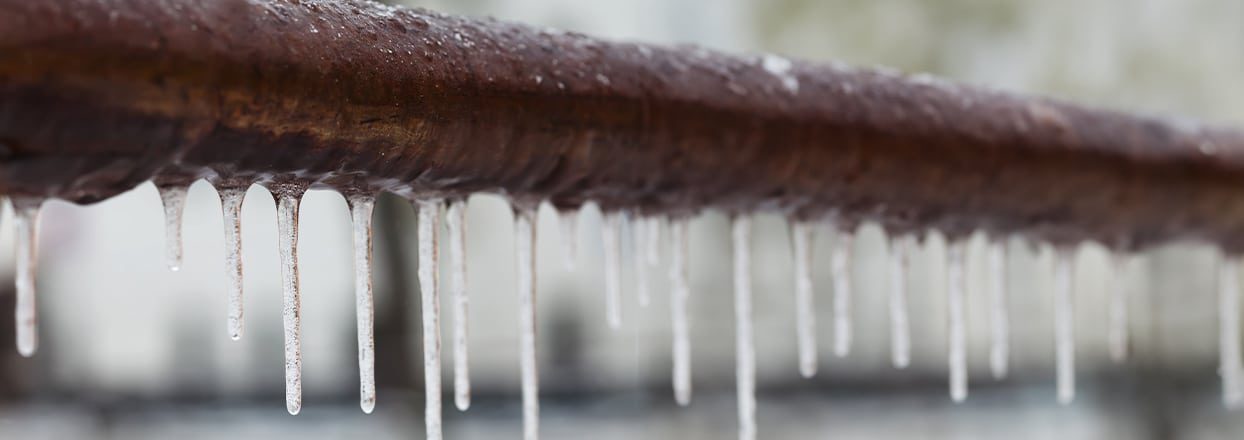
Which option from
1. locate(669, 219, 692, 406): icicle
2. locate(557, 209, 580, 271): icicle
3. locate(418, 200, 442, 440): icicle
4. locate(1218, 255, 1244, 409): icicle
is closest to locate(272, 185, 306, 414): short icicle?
locate(418, 200, 442, 440): icicle

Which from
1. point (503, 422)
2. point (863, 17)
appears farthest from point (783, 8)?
point (503, 422)

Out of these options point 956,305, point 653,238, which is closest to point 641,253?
point 653,238

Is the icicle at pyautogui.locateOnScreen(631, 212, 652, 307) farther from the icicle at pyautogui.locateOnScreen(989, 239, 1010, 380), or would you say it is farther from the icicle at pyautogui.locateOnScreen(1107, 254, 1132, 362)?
the icicle at pyautogui.locateOnScreen(1107, 254, 1132, 362)

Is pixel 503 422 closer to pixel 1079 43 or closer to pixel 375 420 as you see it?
pixel 375 420

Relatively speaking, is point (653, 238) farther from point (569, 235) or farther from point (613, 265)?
point (613, 265)

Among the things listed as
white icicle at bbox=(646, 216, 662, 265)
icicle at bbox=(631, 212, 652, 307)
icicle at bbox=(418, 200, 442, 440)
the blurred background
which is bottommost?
icicle at bbox=(418, 200, 442, 440)

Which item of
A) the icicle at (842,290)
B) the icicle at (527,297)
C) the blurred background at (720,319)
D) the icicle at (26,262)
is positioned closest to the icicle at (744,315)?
the icicle at (842,290)
